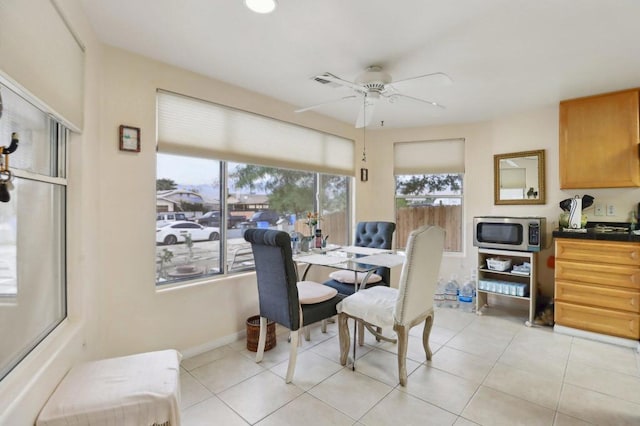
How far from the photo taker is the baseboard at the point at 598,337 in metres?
2.81

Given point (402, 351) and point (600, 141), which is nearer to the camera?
point (402, 351)

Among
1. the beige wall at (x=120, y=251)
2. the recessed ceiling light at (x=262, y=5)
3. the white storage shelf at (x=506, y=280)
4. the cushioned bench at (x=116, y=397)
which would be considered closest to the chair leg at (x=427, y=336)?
the white storage shelf at (x=506, y=280)

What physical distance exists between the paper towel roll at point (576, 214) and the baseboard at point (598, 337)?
1.05 m

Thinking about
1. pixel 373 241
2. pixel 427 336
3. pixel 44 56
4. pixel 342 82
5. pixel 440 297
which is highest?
pixel 342 82

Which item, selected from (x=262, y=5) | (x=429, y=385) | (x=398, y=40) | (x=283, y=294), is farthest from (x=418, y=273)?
(x=262, y=5)

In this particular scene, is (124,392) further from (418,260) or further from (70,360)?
(418,260)

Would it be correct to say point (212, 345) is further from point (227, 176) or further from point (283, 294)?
point (227, 176)

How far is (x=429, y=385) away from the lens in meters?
2.22

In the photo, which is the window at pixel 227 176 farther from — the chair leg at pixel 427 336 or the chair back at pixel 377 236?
the chair leg at pixel 427 336

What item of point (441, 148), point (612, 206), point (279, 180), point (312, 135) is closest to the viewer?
point (612, 206)

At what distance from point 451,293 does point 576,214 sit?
1661 millimetres

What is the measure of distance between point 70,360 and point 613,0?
11.8 feet

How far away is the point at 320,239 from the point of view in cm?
331

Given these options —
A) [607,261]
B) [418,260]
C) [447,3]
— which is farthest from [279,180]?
[607,261]
